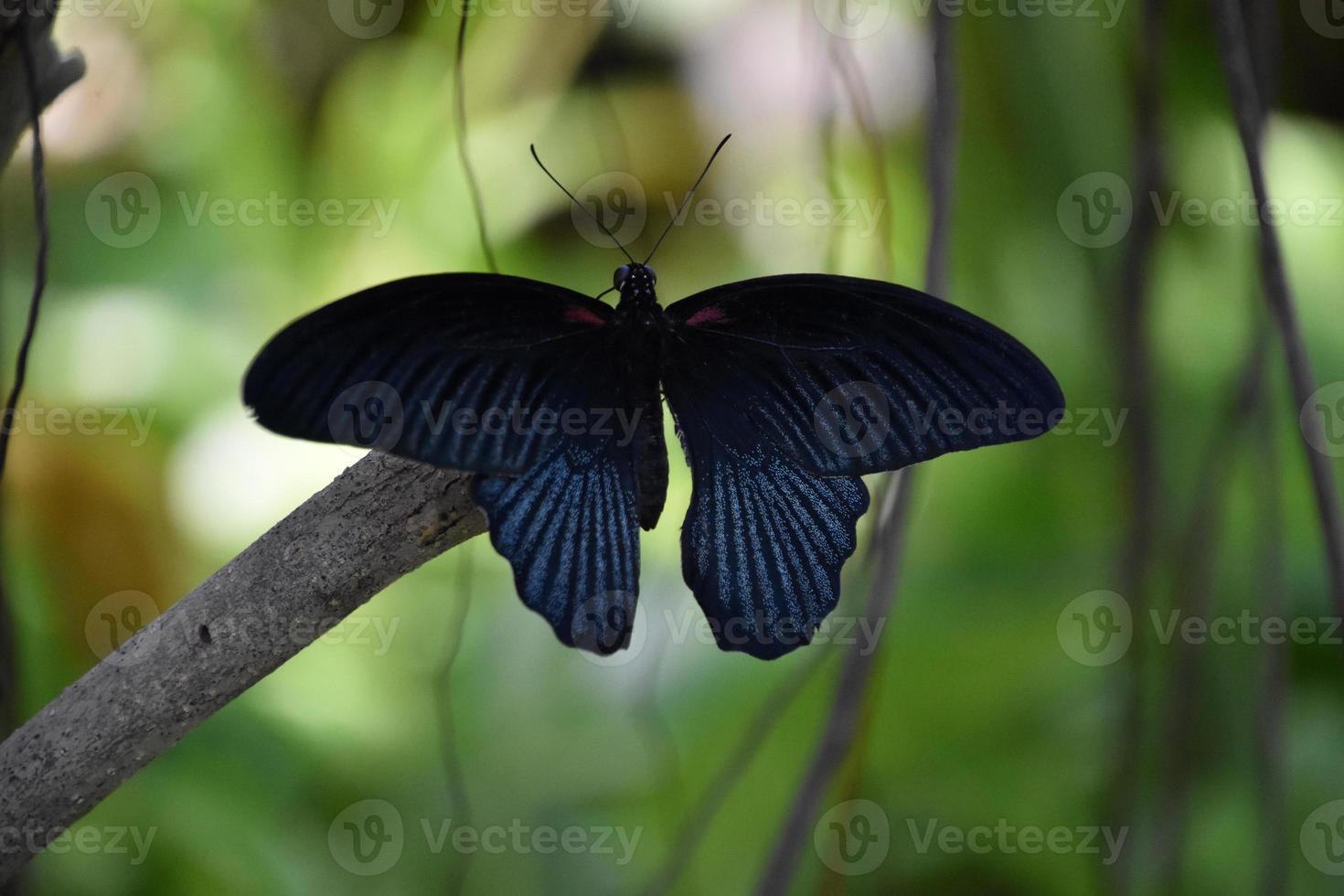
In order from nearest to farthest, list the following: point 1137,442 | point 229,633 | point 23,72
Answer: point 229,633
point 23,72
point 1137,442

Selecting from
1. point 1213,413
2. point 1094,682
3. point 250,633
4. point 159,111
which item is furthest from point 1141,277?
point 159,111

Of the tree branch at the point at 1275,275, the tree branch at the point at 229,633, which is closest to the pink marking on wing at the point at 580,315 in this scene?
the tree branch at the point at 229,633

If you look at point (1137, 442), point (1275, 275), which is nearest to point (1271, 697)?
point (1137, 442)

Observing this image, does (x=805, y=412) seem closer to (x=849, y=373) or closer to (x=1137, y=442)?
(x=849, y=373)

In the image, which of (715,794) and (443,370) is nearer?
(443,370)

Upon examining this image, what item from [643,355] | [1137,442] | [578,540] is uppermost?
[1137,442]

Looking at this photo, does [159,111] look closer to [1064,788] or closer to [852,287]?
[852,287]

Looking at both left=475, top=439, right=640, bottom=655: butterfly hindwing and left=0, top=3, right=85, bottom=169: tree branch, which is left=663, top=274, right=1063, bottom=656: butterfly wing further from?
left=0, top=3, right=85, bottom=169: tree branch

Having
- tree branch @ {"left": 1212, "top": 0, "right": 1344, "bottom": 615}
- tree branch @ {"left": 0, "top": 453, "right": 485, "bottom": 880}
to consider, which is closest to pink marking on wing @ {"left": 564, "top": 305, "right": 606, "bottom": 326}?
tree branch @ {"left": 0, "top": 453, "right": 485, "bottom": 880}
